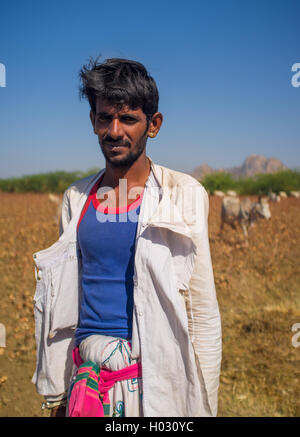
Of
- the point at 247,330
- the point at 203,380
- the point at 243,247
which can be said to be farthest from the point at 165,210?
the point at 243,247

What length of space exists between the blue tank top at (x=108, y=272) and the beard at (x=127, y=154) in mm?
187

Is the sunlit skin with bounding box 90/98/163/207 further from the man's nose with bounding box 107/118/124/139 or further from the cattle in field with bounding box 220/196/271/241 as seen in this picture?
the cattle in field with bounding box 220/196/271/241

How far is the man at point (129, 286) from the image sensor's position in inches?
53.0

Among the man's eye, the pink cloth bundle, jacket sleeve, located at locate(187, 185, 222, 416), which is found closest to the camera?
the pink cloth bundle

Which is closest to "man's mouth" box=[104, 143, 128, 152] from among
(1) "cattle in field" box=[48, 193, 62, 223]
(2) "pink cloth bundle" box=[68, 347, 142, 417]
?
(2) "pink cloth bundle" box=[68, 347, 142, 417]

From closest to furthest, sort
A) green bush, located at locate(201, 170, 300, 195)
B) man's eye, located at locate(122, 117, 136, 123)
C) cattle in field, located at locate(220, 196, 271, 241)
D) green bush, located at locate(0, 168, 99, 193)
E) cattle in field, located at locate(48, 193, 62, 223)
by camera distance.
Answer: man's eye, located at locate(122, 117, 136, 123), cattle in field, located at locate(220, 196, 271, 241), cattle in field, located at locate(48, 193, 62, 223), green bush, located at locate(201, 170, 300, 195), green bush, located at locate(0, 168, 99, 193)

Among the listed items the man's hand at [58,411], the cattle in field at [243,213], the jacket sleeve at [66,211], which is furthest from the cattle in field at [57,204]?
the man's hand at [58,411]

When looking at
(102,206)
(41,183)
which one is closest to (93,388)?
(102,206)

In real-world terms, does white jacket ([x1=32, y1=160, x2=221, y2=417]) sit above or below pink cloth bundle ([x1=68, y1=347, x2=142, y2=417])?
above

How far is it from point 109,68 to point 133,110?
217 mm

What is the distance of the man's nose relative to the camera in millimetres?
1465

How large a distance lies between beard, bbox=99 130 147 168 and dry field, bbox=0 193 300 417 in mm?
2485

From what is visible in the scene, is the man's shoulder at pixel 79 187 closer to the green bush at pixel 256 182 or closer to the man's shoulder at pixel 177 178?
the man's shoulder at pixel 177 178
